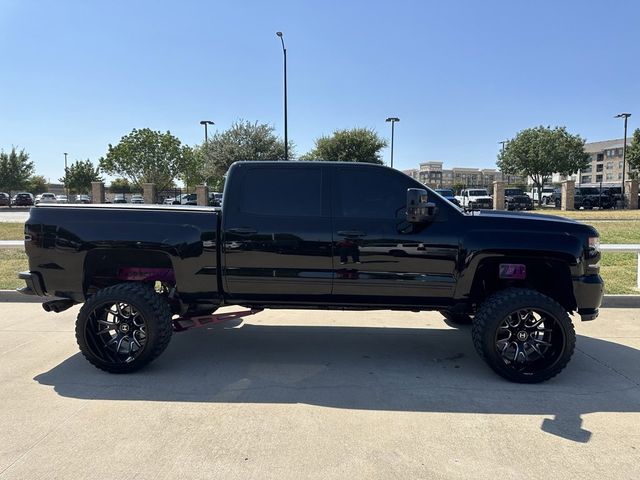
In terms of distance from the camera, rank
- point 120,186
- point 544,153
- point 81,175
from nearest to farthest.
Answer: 1. point 544,153
2. point 81,175
3. point 120,186

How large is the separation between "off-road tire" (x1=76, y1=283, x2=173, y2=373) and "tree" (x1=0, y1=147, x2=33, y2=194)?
166ft

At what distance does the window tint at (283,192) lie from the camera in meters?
4.70

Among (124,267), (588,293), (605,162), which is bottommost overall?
(588,293)

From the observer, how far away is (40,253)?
15.6 ft

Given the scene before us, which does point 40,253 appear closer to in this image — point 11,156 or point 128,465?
point 128,465

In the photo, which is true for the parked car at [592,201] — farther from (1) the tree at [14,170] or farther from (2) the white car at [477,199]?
(1) the tree at [14,170]

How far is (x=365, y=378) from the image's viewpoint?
14.9 feet

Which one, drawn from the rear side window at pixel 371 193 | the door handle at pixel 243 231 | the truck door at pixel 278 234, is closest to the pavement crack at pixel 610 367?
the rear side window at pixel 371 193

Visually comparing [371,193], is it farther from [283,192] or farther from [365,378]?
[365,378]

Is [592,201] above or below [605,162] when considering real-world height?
below

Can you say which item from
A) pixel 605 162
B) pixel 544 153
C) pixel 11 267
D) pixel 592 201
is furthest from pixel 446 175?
pixel 11 267

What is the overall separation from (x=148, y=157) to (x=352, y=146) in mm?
18328

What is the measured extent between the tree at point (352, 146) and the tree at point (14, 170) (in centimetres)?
2920

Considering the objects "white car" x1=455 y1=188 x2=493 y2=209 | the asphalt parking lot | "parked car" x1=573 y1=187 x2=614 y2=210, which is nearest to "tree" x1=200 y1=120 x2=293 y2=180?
"white car" x1=455 y1=188 x2=493 y2=209
